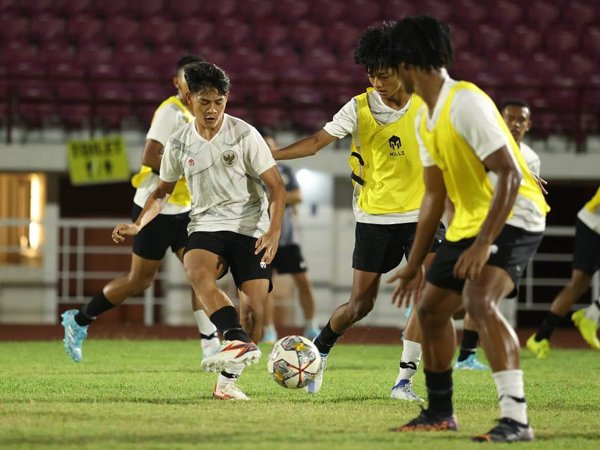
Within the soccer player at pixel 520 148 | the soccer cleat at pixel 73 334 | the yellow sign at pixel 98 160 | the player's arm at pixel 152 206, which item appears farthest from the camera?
the yellow sign at pixel 98 160

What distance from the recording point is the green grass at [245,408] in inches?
207

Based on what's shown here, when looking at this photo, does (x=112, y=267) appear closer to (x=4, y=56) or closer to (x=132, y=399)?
(x=4, y=56)

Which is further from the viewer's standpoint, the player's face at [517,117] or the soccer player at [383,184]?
the player's face at [517,117]

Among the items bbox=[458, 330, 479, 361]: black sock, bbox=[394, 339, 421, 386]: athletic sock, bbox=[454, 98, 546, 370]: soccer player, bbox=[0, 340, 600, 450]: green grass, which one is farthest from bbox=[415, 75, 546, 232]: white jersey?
bbox=[458, 330, 479, 361]: black sock

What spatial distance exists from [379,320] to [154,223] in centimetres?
784

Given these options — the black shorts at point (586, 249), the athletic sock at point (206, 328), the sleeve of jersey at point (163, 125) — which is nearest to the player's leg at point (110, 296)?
the athletic sock at point (206, 328)

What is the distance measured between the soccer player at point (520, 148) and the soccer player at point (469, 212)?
3671mm

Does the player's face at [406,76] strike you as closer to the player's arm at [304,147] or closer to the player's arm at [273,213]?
the player's arm at [273,213]

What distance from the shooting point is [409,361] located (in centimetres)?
738

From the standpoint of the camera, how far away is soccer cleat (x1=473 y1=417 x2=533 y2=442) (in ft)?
17.0

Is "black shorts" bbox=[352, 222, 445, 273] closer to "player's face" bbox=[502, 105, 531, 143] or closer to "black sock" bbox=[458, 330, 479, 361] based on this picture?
"player's face" bbox=[502, 105, 531, 143]

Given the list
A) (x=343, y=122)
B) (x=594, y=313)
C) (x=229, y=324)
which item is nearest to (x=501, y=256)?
(x=229, y=324)

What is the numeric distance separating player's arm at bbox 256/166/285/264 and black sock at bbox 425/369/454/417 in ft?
4.61

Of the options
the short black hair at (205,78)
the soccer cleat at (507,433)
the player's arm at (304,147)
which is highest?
the short black hair at (205,78)
